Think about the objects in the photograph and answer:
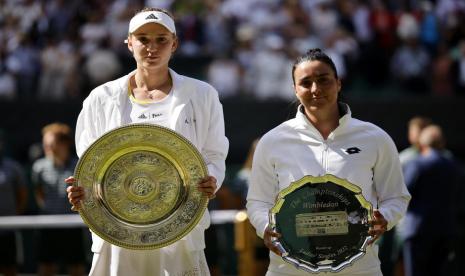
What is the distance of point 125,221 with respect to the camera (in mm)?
5504

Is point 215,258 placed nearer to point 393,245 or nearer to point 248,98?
point 393,245

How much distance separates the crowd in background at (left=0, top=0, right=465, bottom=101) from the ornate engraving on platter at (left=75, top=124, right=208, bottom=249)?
958 centimetres

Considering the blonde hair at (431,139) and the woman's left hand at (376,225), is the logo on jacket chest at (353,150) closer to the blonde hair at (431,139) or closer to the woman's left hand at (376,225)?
the woman's left hand at (376,225)

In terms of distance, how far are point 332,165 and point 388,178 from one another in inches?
11.3

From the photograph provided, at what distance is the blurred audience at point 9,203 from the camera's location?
10945 mm

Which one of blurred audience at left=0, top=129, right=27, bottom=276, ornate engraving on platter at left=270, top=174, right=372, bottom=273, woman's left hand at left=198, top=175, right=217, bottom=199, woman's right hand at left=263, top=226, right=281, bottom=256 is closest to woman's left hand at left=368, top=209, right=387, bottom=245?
ornate engraving on platter at left=270, top=174, right=372, bottom=273

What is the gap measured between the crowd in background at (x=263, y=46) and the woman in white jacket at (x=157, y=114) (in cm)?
929

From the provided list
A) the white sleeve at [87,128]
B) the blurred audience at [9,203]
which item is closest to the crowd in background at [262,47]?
the blurred audience at [9,203]

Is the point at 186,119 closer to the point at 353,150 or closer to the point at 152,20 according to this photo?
the point at 152,20

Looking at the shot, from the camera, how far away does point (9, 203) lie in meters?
11.2

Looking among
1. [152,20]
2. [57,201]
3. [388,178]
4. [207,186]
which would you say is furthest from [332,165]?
[57,201]

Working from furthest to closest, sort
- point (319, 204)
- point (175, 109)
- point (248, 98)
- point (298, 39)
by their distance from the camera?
point (298, 39)
point (248, 98)
point (175, 109)
point (319, 204)

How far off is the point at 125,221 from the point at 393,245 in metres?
6.65

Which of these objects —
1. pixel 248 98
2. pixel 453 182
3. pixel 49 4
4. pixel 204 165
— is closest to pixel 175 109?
pixel 204 165
